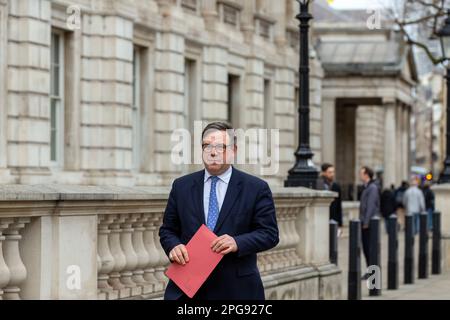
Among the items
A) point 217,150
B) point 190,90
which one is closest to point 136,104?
point 190,90

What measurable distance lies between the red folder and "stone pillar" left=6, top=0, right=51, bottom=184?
63.0ft

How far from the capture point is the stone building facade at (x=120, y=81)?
89.5 feet

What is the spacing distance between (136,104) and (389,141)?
26549 millimetres

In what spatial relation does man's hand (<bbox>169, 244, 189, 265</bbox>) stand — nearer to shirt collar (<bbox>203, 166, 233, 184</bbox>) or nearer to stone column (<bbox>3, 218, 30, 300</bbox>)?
shirt collar (<bbox>203, 166, 233, 184</bbox>)

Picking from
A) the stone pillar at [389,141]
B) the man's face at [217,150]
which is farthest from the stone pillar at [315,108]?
the man's face at [217,150]

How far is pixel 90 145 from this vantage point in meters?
30.6

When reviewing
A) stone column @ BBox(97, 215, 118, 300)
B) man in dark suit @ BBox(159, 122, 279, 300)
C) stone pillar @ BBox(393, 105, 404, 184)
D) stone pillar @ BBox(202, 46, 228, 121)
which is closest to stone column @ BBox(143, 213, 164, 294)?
stone column @ BBox(97, 215, 118, 300)

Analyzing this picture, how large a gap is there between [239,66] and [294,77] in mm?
5501

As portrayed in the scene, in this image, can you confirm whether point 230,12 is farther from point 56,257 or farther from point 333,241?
point 56,257

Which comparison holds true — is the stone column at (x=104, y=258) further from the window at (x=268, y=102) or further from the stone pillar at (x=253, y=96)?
the window at (x=268, y=102)

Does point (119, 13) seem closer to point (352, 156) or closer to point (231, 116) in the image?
point (231, 116)

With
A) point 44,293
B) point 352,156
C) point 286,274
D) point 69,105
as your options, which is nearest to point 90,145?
point 69,105

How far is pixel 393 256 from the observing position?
20.6m

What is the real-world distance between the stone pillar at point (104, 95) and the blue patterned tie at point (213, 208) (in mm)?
21984
